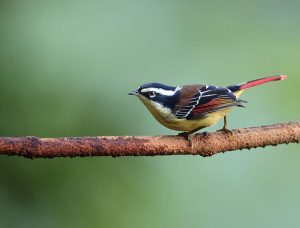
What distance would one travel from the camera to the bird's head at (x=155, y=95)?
2.16m

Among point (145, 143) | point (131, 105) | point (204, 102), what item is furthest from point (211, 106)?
point (145, 143)

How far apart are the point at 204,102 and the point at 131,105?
0.49 metres

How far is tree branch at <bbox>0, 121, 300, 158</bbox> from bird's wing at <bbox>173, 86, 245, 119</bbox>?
381 millimetres

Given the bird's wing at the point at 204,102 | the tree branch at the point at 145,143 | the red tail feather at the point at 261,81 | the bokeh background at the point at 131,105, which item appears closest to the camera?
the tree branch at the point at 145,143

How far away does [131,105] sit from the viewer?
9.00 ft

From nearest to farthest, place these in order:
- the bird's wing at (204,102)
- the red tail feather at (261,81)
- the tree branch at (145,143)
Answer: the tree branch at (145,143)
the red tail feather at (261,81)
the bird's wing at (204,102)

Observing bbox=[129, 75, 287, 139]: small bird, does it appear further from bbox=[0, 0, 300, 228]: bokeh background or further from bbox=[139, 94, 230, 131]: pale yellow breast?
bbox=[0, 0, 300, 228]: bokeh background

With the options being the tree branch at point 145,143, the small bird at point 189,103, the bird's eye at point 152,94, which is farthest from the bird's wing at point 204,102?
the tree branch at point 145,143

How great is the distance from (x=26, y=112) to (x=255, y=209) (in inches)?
38.9

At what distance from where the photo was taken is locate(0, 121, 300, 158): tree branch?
4.75 ft

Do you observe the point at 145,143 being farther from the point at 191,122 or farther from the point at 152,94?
the point at 191,122

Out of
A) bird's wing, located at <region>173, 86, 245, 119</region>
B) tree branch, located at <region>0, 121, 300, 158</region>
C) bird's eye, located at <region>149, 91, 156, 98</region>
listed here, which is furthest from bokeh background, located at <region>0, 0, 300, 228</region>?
tree branch, located at <region>0, 121, 300, 158</region>

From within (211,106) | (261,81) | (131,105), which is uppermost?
(261,81)

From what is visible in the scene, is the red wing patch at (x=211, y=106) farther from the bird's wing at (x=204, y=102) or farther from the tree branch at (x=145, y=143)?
the tree branch at (x=145, y=143)
